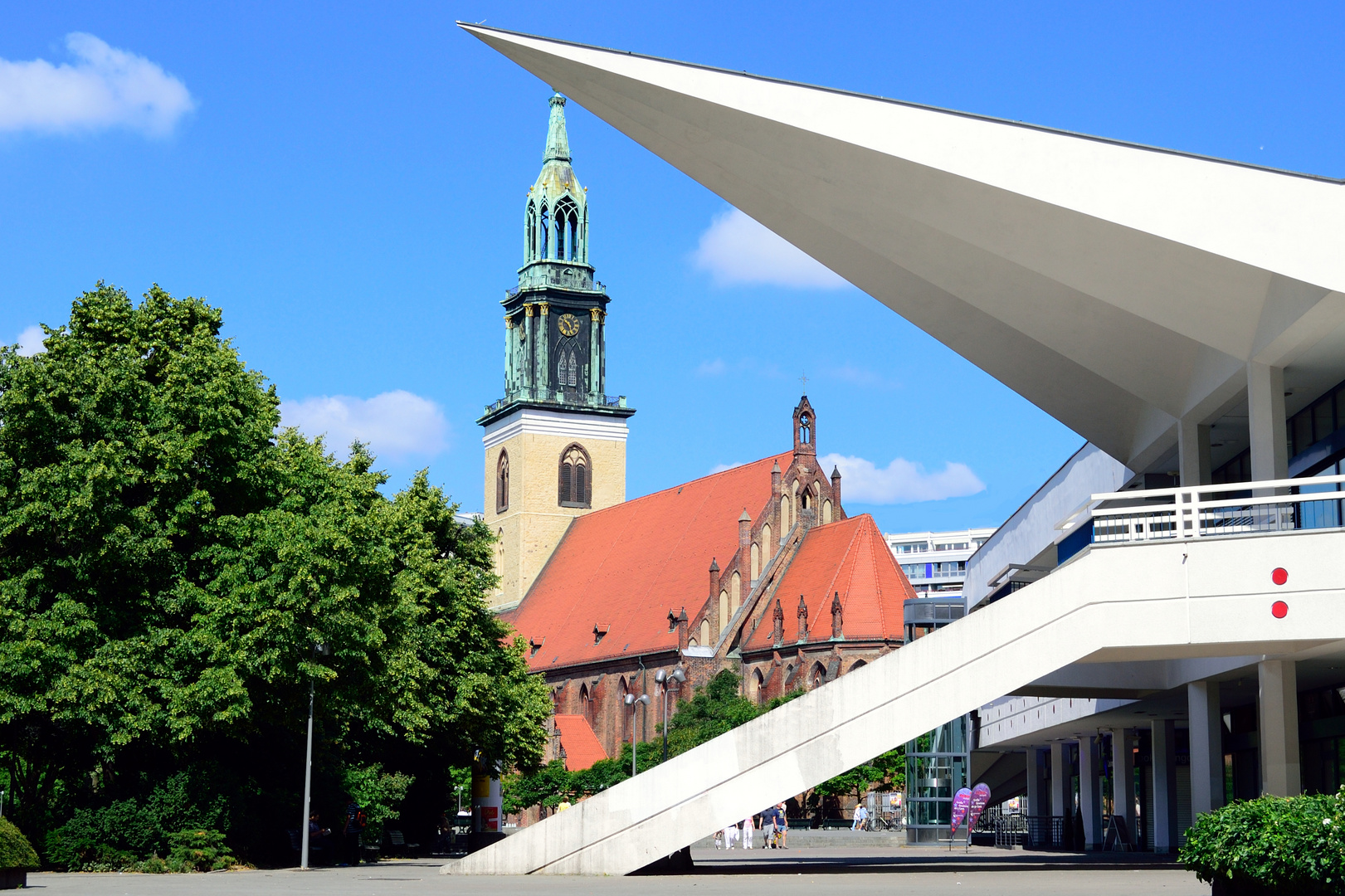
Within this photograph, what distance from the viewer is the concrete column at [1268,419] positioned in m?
22.9

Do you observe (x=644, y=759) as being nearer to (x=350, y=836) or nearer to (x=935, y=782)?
(x=935, y=782)

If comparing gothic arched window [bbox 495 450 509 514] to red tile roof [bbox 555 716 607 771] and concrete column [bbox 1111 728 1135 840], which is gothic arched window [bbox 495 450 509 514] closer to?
red tile roof [bbox 555 716 607 771]

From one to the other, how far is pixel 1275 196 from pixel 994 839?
38.4 meters

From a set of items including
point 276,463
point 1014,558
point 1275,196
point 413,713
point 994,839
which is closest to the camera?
point 1275,196

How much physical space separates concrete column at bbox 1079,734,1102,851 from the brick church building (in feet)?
87.9

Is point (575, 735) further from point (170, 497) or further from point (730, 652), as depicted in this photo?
point (170, 497)

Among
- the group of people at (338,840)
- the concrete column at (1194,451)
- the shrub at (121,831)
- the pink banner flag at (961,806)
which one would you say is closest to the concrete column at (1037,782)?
Answer: the pink banner flag at (961,806)

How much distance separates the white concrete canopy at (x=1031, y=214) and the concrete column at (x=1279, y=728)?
14.6 ft

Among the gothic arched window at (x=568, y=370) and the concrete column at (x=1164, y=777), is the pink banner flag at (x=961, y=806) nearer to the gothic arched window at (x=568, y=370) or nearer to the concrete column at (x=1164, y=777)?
the concrete column at (x=1164, y=777)

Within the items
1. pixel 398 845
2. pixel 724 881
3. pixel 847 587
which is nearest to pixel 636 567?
pixel 847 587

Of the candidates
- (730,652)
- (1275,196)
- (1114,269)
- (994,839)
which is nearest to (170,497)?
(1114,269)

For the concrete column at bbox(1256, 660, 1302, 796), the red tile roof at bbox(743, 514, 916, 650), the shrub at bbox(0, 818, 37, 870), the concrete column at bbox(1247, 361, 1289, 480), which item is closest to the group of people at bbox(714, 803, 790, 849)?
the concrete column at bbox(1256, 660, 1302, 796)

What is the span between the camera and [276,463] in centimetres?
3064

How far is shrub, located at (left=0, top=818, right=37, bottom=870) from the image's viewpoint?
2022 centimetres
